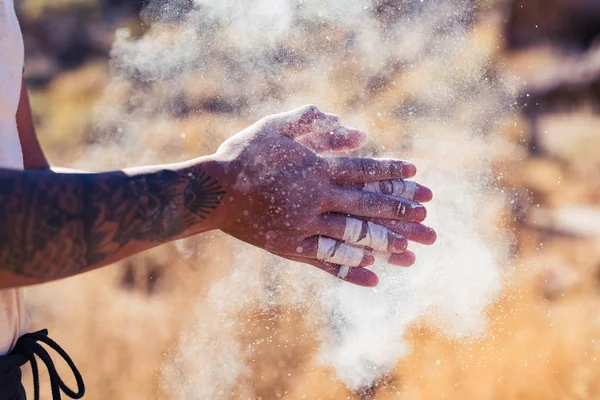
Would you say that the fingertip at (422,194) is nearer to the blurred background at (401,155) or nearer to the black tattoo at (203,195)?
the black tattoo at (203,195)

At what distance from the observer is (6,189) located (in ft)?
3.19

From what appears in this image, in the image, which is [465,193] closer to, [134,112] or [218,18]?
[218,18]

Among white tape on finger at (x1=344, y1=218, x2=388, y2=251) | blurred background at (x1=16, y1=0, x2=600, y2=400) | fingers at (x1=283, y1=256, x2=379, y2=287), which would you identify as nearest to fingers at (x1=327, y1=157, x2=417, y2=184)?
white tape on finger at (x1=344, y1=218, x2=388, y2=251)

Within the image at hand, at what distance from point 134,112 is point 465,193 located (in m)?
2.28

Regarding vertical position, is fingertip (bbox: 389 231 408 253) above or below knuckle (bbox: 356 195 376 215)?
below

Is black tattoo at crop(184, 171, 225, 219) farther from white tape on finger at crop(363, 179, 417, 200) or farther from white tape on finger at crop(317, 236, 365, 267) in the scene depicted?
white tape on finger at crop(363, 179, 417, 200)

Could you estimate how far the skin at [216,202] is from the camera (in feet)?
3.29

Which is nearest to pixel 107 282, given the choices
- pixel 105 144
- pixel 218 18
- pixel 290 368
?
pixel 105 144

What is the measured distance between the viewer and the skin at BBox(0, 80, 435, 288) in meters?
1.00

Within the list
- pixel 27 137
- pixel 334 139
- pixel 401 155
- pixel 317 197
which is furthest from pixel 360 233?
pixel 401 155

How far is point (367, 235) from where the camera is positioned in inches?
55.1

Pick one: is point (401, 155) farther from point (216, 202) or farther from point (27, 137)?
point (27, 137)

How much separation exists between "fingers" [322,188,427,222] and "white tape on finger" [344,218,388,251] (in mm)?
24

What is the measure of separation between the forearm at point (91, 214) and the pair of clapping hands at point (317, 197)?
9cm
